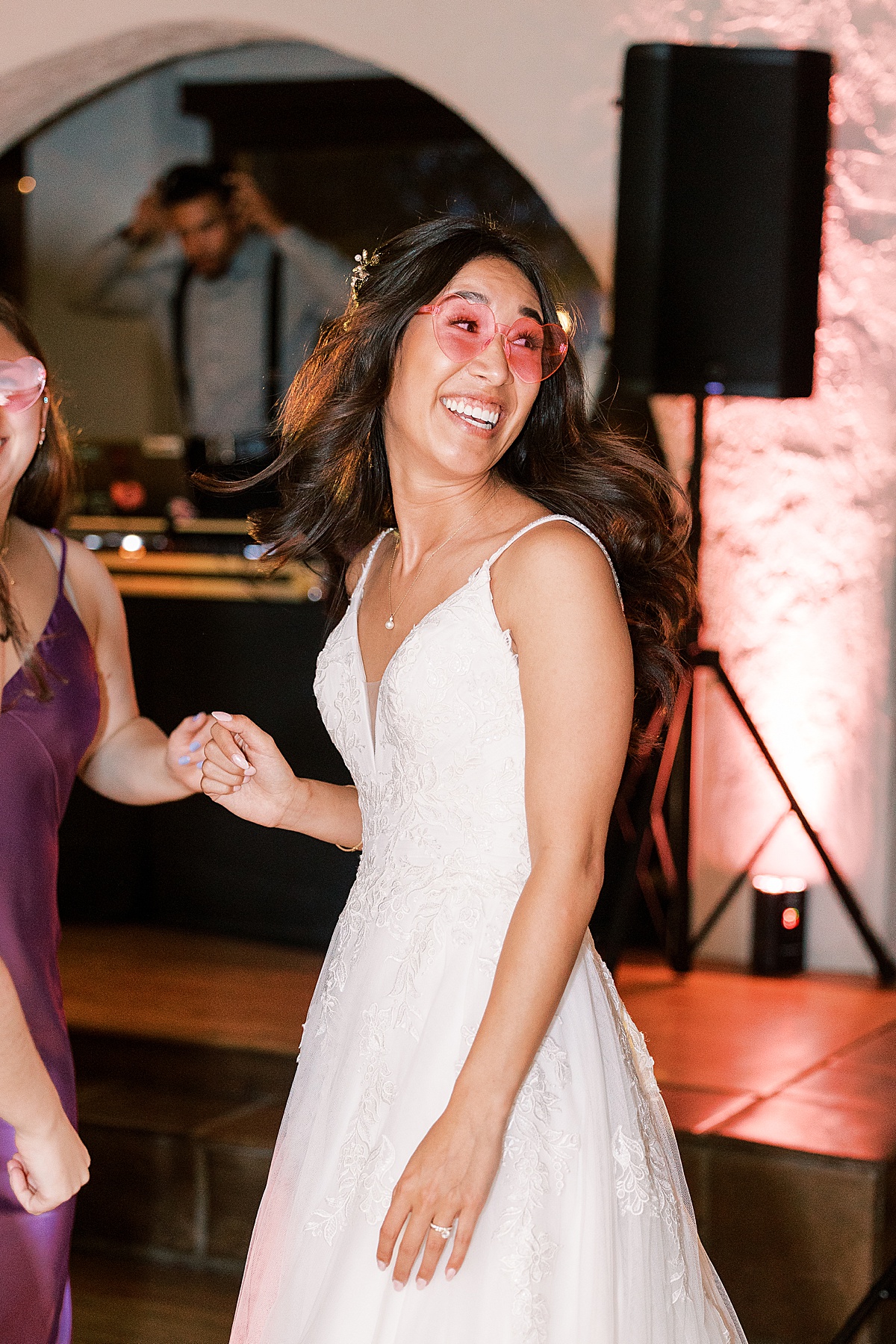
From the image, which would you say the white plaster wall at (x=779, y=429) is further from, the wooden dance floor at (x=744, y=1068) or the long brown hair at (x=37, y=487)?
the long brown hair at (x=37, y=487)

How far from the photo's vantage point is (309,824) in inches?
80.4

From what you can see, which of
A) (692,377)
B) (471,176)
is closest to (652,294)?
(692,377)

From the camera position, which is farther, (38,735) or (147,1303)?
(147,1303)

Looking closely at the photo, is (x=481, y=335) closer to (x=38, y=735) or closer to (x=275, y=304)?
(x=38, y=735)

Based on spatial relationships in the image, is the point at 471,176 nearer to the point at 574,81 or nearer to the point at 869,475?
the point at 574,81

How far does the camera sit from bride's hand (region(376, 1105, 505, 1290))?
4.83ft

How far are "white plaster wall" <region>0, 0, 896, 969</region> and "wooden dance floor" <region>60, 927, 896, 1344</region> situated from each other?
0.48 meters

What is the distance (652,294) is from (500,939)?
2.24 metres

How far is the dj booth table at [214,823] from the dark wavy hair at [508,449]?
6.70ft

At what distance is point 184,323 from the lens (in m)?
7.06

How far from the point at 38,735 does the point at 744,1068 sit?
1.89 m

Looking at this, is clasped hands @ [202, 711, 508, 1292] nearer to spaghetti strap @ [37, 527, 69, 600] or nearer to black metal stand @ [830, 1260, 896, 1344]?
spaghetti strap @ [37, 527, 69, 600]

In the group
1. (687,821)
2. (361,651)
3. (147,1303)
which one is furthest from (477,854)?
(687,821)

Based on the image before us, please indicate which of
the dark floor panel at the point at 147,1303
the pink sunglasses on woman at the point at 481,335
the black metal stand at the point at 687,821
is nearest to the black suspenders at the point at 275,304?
the black metal stand at the point at 687,821
